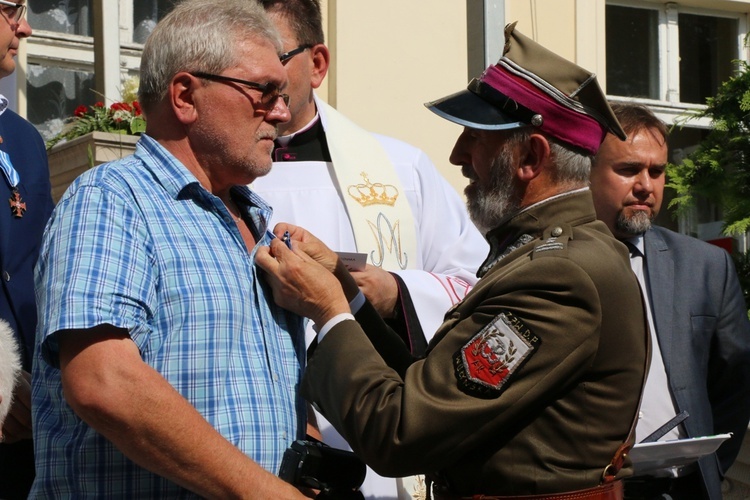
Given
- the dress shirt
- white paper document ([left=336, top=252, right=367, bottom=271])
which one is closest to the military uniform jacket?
white paper document ([left=336, top=252, right=367, bottom=271])

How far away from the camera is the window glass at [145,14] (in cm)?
707

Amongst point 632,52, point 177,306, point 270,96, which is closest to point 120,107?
point 270,96

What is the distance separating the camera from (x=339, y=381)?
2941mm

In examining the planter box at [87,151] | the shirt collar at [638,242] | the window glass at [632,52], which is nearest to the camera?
the shirt collar at [638,242]

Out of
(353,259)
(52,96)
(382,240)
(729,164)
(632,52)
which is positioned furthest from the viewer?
(632,52)

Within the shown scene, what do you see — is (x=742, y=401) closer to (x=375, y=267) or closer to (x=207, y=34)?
(x=375, y=267)

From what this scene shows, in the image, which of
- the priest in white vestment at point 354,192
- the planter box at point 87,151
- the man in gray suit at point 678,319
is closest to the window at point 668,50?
the man in gray suit at point 678,319

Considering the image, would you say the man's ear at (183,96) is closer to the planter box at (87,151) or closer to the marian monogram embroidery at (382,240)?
the marian monogram embroidery at (382,240)

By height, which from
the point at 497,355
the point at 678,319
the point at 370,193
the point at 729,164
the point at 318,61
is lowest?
the point at 678,319

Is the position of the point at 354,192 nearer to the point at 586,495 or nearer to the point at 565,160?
the point at 565,160

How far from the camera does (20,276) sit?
357 cm

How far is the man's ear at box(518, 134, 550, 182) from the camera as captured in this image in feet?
10.4

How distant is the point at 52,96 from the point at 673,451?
4.34 m

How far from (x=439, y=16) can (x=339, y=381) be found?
4971 mm
